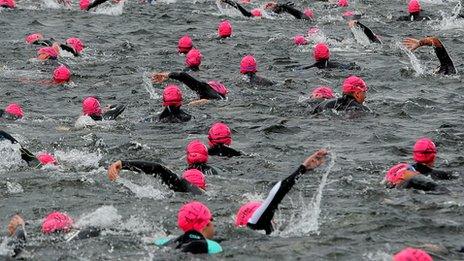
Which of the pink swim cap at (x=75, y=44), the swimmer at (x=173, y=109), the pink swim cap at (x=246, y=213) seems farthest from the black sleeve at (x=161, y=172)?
the pink swim cap at (x=75, y=44)

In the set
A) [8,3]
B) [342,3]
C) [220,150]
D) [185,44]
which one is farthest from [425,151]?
[8,3]

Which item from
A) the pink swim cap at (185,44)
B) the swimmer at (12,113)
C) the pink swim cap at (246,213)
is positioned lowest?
the pink swim cap at (185,44)

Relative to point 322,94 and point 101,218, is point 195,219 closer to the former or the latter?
point 101,218

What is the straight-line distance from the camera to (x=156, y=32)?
29672mm

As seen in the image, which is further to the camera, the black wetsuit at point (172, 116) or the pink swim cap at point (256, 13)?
the pink swim cap at point (256, 13)

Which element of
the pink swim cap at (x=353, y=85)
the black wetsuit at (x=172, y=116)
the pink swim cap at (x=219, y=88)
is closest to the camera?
the pink swim cap at (x=353, y=85)

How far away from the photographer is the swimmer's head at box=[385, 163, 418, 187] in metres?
13.1

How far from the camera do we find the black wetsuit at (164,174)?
1245 centimetres

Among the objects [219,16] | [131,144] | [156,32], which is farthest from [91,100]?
[219,16]

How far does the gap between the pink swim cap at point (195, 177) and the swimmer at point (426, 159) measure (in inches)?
122

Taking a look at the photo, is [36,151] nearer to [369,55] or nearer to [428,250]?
[428,250]

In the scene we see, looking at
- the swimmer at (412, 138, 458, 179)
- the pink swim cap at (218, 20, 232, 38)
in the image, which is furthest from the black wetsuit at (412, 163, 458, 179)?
the pink swim cap at (218, 20, 232, 38)

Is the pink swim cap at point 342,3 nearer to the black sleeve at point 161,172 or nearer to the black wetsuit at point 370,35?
the black wetsuit at point 370,35

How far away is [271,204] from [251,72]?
11.2 meters
